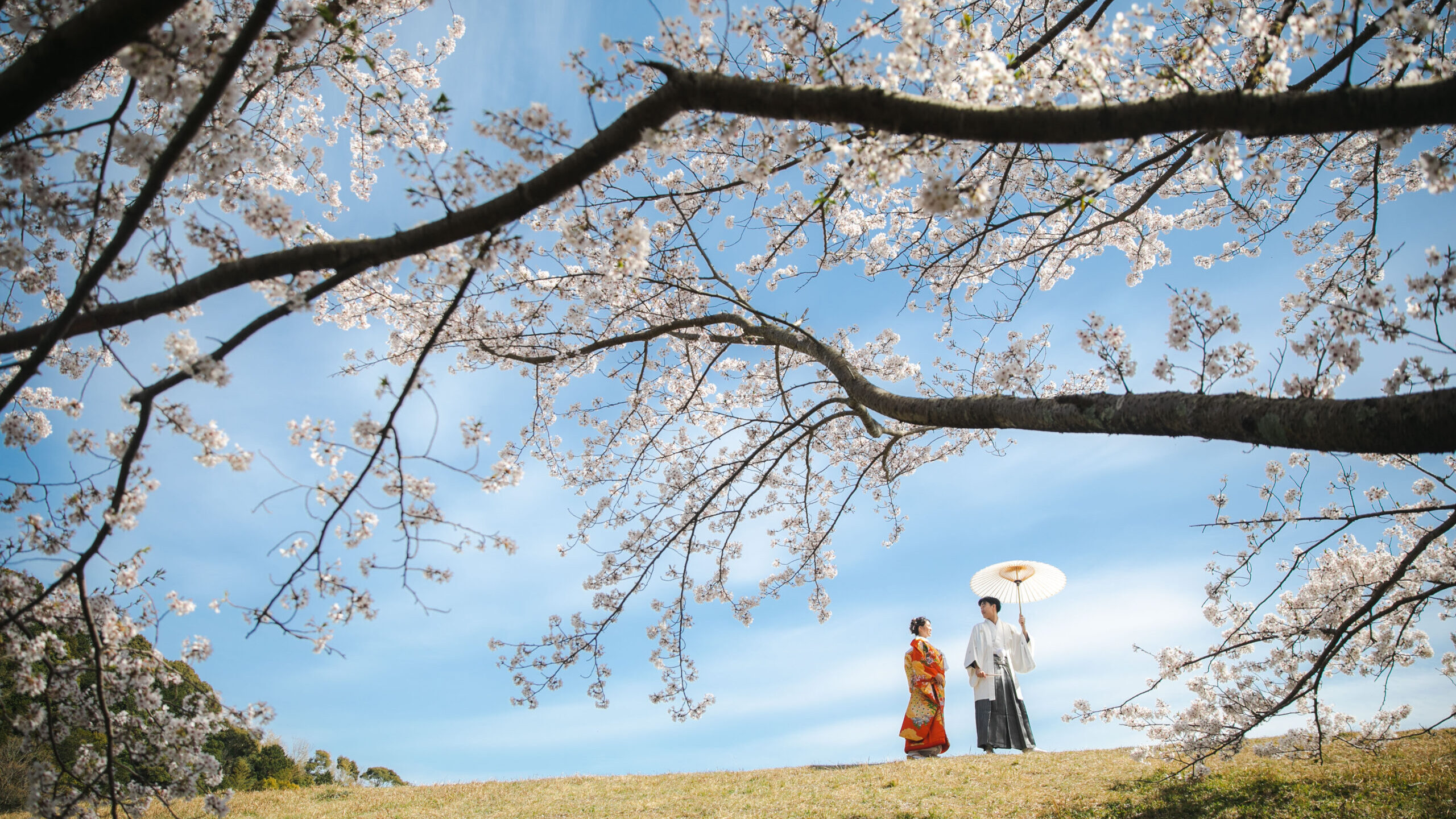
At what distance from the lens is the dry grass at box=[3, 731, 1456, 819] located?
15.0 feet

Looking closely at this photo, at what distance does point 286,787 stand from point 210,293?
8880 millimetres

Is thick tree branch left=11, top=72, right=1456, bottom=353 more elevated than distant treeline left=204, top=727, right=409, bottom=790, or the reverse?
thick tree branch left=11, top=72, right=1456, bottom=353

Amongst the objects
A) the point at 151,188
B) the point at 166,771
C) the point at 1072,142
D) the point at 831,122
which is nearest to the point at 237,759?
the point at 166,771

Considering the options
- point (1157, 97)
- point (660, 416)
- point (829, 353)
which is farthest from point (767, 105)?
point (660, 416)

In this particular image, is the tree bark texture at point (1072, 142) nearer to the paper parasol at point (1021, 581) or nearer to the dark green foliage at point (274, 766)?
the paper parasol at point (1021, 581)

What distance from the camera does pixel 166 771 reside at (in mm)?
3135

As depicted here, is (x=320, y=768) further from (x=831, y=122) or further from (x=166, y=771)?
(x=831, y=122)

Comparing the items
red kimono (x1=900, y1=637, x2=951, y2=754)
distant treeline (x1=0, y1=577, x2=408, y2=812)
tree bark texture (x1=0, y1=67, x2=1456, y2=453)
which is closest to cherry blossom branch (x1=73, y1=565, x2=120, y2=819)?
distant treeline (x1=0, y1=577, x2=408, y2=812)

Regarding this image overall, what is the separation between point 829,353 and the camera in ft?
15.3

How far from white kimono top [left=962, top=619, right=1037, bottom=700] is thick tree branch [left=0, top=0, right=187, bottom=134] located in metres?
9.00

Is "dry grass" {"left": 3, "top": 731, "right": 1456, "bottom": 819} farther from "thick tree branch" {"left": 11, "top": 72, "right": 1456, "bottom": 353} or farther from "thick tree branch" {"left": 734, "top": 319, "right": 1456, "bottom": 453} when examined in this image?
"thick tree branch" {"left": 11, "top": 72, "right": 1456, "bottom": 353}

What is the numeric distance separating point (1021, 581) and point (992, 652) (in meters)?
1.12

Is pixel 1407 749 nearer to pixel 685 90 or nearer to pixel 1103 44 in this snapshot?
pixel 1103 44

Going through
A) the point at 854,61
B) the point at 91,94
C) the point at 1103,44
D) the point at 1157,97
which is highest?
the point at 91,94
